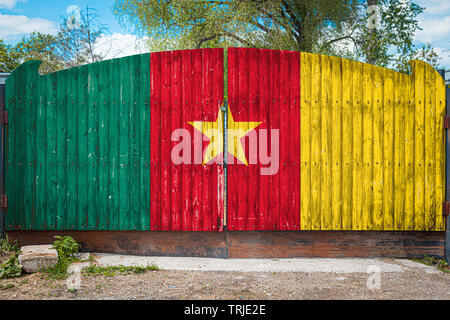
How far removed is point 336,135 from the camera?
4730 millimetres

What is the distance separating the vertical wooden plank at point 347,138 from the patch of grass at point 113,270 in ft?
8.30

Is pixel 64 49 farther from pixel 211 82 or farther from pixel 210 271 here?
pixel 210 271

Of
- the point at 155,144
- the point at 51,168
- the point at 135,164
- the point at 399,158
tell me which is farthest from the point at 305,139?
the point at 51,168

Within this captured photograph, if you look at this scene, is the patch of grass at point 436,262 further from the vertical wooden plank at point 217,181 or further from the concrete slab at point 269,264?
the vertical wooden plank at point 217,181

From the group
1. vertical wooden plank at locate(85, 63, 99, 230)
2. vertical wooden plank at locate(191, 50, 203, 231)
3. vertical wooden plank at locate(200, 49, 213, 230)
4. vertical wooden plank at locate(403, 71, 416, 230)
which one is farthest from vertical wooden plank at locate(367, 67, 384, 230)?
vertical wooden plank at locate(85, 63, 99, 230)

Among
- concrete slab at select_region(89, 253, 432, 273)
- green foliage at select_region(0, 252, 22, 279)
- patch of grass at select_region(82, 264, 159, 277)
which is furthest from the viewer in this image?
concrete slab at select_region(89, 253, 432, 273)

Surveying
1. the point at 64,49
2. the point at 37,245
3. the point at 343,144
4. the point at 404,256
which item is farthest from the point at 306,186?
the point at 64,49

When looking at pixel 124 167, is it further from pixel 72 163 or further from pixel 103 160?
pixel 72 163

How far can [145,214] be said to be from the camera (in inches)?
187

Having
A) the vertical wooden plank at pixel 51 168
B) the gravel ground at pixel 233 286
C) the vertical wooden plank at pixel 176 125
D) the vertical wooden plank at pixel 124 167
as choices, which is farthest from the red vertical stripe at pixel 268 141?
the vertical wooden plank at pixel 51 168

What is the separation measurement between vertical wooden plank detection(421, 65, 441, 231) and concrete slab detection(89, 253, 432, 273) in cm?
69

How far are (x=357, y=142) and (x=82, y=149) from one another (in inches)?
142

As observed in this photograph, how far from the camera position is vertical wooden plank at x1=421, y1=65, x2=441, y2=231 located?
185 inches

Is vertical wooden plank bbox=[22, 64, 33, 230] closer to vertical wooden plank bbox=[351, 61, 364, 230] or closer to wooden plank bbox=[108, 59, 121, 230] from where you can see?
wooden plank bbox=[108, 59, 121, 230]
